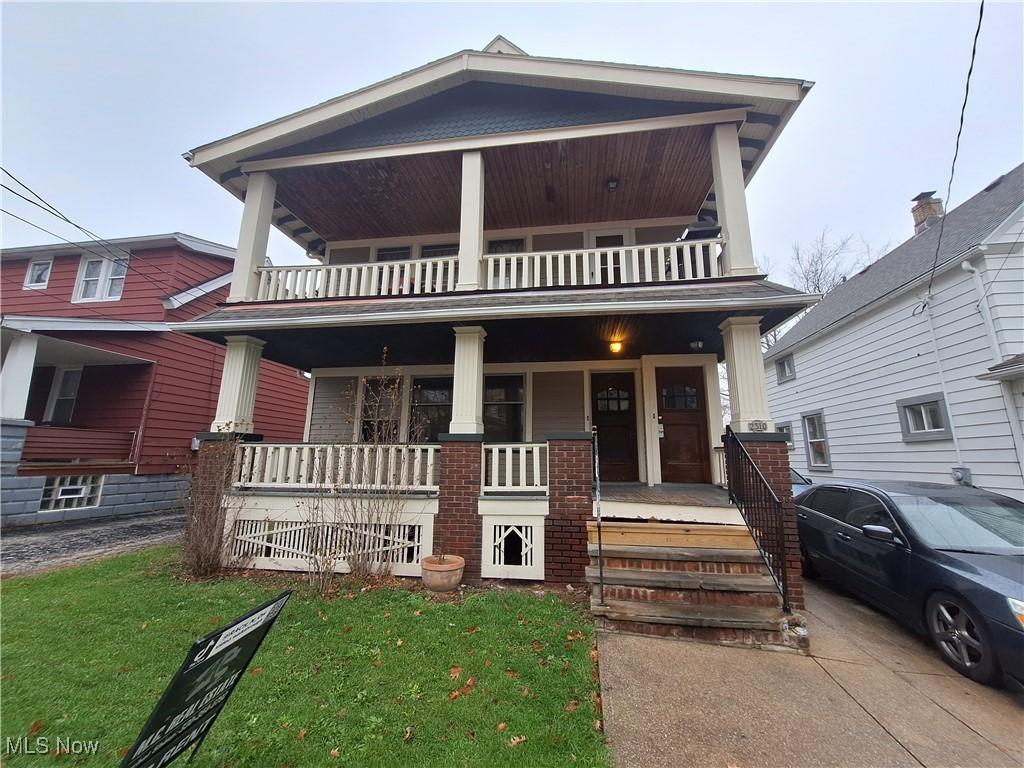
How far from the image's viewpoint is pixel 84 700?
281cm

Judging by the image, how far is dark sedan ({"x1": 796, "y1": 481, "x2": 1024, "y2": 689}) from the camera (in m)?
3.26

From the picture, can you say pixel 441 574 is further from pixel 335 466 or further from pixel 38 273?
pixel 38 273

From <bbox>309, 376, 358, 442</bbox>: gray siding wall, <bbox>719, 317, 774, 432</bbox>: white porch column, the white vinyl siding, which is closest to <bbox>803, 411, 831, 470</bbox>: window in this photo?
the white vinyl siding

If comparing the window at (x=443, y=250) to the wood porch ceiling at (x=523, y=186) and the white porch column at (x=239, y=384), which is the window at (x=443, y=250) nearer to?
the wood porch ceiling at (x=523, y=186)

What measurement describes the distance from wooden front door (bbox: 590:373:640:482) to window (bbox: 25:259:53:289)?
16.0 metres

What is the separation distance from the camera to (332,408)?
8.85 metres

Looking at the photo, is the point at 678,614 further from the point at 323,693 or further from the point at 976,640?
the point at 323,693

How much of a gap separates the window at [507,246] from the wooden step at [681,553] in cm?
616

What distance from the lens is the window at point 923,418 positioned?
7.88m

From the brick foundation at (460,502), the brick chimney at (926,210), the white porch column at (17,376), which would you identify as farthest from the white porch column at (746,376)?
the white porch column at (17,376)

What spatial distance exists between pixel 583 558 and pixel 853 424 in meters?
9.16

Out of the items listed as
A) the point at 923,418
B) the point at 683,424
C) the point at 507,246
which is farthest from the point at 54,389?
the point at 923,418

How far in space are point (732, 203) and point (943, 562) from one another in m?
4.84

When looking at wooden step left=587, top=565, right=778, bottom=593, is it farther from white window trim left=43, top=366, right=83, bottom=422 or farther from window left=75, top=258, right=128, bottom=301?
white window trim left=43, top=366, right=83, bottom=422
